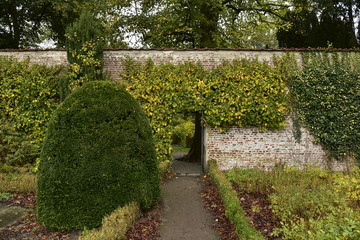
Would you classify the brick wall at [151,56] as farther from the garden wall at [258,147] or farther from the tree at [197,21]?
the tree at [197,21]

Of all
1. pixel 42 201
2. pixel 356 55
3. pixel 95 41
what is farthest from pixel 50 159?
pixel 356 55

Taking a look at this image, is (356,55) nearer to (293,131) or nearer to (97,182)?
(293,131)

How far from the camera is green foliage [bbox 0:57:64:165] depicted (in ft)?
33.1

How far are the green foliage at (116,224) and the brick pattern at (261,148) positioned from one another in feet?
16.8

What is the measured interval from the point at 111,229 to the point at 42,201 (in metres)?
1.79

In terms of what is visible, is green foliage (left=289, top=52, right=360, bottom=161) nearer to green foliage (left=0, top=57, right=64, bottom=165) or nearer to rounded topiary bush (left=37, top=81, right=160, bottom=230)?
rounded topiary bush (left=37, top=81, right=160, bottom=230)

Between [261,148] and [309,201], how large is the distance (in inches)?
180

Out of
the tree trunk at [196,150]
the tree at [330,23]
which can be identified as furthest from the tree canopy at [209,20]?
the tree trunk at [196,150]

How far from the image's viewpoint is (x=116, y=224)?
5172 millimetres

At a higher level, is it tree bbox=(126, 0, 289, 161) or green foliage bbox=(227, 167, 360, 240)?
tree bbox=(126, 0, 289, 161)

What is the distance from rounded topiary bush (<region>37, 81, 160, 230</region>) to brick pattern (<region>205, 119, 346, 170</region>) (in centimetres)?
460

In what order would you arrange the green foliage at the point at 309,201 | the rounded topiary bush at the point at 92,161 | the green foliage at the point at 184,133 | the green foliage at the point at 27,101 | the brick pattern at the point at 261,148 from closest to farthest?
the green foliage at the point at 309,201
the rounded topiary bush at the point at 92,161
the green foliage at the point at 27,101
the brick pattern at the point at 261,148
the green foliage at the point at 184,133

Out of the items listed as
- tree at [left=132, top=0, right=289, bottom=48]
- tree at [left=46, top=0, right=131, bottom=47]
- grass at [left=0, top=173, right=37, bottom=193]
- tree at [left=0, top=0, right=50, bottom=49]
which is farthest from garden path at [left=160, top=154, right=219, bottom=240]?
tree at [left=0, top=0, right=50, bottom=49]

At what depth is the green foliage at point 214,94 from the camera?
10117mm
